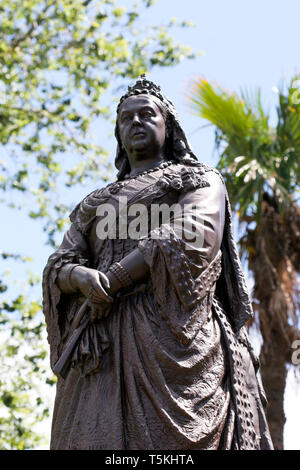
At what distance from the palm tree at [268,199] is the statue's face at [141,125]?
21.9 feet

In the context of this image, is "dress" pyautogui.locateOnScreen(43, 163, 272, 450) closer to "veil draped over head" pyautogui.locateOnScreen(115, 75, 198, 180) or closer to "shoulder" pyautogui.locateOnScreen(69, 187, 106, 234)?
"shoulder" pyautogui.locateOnScreen(69, 187, 106, 234)

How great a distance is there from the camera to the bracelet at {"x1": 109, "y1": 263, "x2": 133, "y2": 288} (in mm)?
4820

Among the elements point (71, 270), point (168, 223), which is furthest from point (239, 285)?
point (71, 270)

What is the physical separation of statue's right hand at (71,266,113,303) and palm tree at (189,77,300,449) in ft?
23.4

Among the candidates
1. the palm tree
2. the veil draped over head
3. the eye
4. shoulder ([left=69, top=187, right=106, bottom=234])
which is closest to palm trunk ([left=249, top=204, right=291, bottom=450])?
the palm tree

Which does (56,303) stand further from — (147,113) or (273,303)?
(273,303)

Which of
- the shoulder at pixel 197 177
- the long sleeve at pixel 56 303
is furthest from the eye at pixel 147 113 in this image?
the long sleeve at pixel 56 303

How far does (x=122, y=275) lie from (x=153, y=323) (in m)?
0.32

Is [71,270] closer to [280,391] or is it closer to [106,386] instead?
[106,386]

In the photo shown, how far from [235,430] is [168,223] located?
1.20 meters

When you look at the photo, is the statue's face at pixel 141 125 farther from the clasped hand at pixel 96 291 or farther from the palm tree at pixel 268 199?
the palm tree at pixel 268 199

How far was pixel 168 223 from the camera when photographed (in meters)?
4.94

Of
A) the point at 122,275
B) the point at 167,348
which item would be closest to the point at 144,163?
the point at 122,275

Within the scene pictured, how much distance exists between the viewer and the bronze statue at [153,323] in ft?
14.8
